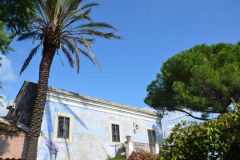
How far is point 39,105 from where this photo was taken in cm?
1140

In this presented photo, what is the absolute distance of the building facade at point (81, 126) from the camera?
46.4 ft

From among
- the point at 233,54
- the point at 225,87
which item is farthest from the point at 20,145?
the point at 233,54

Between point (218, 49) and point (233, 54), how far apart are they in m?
2.24

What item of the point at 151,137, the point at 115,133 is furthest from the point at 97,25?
the point at 151,137

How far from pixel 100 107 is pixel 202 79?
752 cm

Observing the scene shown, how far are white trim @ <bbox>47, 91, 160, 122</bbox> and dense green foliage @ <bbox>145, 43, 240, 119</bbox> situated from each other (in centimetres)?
162

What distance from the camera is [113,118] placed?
17.9 meters

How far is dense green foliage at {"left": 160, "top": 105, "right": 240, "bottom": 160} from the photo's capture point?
636 cm

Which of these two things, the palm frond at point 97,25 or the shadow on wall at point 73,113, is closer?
the palm frond at point 97,25

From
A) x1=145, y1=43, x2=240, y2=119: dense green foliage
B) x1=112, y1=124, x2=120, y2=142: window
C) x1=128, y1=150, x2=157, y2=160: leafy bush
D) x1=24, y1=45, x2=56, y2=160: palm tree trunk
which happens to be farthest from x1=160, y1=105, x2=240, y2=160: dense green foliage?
x1=112, y1=124, x2=120, y2=142: window

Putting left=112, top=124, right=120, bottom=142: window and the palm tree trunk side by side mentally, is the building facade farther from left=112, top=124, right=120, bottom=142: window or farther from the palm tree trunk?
the palm tree trunk

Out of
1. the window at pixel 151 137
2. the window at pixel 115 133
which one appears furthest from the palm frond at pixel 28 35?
the window at pixel 151 137

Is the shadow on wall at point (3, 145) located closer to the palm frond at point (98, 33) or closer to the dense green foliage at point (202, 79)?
the palm frond at point (98, 33)

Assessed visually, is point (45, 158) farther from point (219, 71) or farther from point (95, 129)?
point (219, 71)
